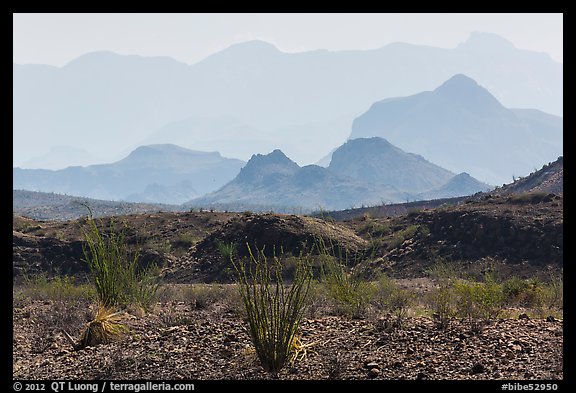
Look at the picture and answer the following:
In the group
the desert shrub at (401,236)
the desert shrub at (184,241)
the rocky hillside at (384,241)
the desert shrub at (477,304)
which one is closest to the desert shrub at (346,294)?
the desert shrub at (477,304)

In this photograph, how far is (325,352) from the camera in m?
8.51

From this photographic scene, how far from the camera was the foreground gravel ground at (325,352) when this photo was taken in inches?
300

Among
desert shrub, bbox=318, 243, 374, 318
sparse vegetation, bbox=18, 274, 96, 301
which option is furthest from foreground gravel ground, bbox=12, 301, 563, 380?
sparse vegetation, bbox=18, 274, 96, 301

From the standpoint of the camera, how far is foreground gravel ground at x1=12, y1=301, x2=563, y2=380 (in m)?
7.61

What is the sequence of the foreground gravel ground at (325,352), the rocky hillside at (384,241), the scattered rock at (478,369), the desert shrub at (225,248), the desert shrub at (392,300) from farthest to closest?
1. the desert shrub at (225,248)
2. the rocky hillside at (384,241)
3. the desert shrub at (392,300)
4. the foreground gravel ground at (325,352)
5. the scattered rock at (478,369)

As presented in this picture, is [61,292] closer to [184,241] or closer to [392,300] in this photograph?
[392,300]

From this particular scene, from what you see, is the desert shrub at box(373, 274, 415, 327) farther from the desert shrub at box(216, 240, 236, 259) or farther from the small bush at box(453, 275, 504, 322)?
the desert shrub at box(216, 240, 236, 259)

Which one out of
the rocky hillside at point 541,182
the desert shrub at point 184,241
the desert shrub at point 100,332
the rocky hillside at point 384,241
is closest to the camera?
the desert shrub at point 100,332

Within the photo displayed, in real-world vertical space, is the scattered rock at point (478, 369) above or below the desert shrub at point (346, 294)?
below

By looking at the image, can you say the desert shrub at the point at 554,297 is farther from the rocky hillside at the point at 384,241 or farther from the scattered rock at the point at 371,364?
the rocky hillside at the point at 384,241
